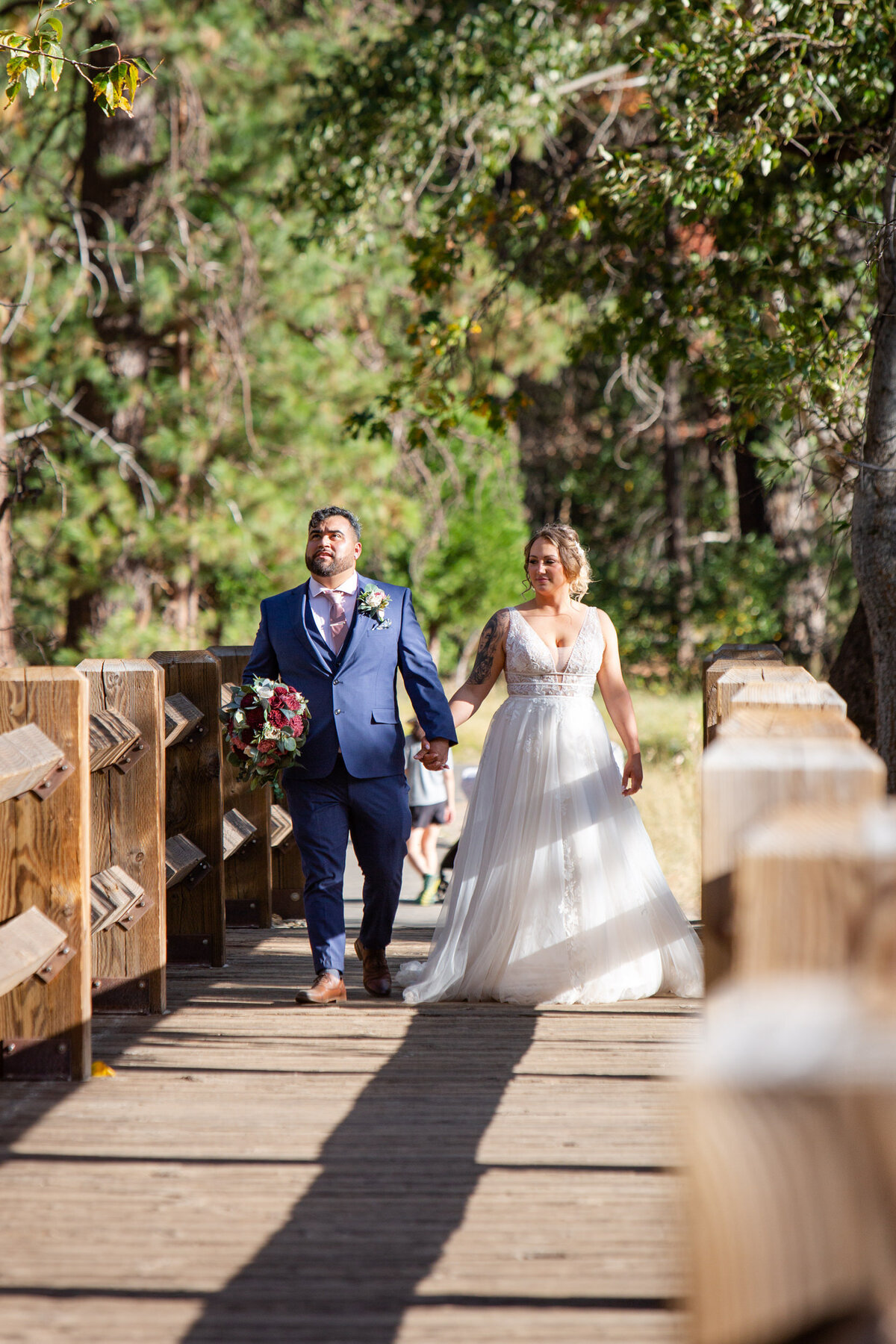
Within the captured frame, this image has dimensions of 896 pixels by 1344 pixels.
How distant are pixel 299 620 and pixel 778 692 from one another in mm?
Answer: 2990

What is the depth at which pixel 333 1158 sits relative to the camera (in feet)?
11.7

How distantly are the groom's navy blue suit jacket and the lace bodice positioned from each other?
46 cm

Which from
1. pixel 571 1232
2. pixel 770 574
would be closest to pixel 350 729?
pixel 571 1232

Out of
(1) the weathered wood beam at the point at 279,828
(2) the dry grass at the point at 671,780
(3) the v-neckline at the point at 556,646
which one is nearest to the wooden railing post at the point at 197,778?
(1) the weathered wood beam at the point at 279,828

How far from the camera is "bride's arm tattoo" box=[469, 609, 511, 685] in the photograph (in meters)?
5.99

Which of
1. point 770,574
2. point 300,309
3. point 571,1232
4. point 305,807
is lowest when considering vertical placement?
point 571,1232

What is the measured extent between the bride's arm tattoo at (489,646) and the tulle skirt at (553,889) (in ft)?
0.57

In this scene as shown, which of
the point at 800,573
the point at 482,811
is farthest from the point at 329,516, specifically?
the point at 800,573

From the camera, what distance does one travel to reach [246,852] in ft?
22.8

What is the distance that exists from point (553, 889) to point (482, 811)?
464 mm

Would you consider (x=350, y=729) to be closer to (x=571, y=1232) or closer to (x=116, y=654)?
(x=571, y=1232)

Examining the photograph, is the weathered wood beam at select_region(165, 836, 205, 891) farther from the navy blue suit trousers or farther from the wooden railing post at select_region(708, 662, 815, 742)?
the wooden railing post at select_region(708, 662, 815, 742)

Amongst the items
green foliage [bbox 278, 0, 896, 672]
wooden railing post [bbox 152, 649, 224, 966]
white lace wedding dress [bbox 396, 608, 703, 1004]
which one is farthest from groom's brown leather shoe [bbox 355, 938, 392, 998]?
green foliage [bbox 278, 0, 896, 672]

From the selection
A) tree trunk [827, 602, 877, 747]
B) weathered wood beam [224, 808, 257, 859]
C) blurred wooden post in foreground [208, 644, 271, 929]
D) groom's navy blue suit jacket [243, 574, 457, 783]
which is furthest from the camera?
tree trunk [827, 602, 877, 747]
